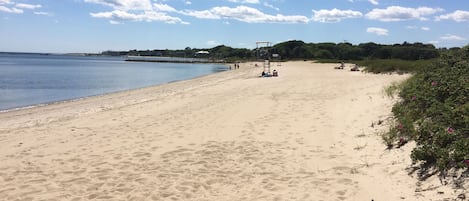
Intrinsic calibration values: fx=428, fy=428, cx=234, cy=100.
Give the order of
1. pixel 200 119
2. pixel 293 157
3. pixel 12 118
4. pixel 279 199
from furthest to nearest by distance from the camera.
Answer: pixel 12 118
pixel 200 119
pixel 293 157
pixel 279 199

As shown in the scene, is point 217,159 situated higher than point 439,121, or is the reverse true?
point 439,121

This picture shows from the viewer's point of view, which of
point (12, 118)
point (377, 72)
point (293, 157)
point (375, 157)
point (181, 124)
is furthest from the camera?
point (377, 72)

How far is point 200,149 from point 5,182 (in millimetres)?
3622

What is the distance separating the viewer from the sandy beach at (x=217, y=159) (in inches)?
241

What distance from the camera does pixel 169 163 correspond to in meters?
7.83

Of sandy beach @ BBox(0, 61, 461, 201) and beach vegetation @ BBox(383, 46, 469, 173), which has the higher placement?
beach vegetation @ BBox(383, 46, 469, 173)

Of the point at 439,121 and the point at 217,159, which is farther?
the point at 217,159

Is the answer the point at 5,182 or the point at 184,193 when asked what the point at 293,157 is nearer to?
the point at 184,193

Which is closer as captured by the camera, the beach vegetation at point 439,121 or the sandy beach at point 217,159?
the beach vegetation at point 439,121

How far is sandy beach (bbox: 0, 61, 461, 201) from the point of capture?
6.12 m

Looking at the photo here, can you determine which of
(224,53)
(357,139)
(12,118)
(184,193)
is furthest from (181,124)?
(224,53)

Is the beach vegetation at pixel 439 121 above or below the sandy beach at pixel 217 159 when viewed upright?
above

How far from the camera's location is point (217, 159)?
8.08m

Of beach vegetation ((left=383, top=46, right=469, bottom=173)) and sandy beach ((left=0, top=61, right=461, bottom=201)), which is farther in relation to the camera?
sandy beach ((left=0, top=61, right=461, bottom=201))
